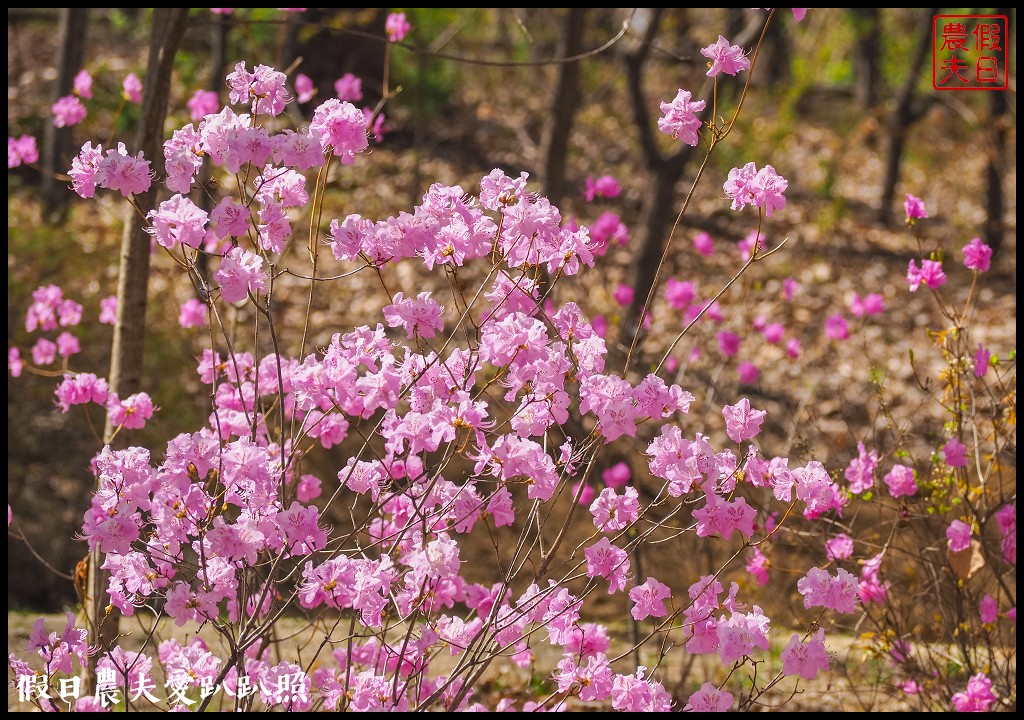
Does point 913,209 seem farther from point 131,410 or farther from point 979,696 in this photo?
point 131,410

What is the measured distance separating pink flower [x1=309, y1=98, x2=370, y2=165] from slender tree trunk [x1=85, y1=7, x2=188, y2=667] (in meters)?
1.18

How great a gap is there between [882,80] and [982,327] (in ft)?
23.3

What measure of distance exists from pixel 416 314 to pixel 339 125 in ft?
1.35

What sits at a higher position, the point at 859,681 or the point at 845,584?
the point at 845,584

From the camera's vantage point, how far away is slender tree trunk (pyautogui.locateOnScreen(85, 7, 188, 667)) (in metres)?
3.02

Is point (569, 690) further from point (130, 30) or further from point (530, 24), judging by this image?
point (130, 30)

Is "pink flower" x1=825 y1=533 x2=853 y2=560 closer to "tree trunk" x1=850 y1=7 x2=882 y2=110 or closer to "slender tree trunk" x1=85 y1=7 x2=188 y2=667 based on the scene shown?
"slender tree trunk" x1=85 y1=7 x2=188 y2=667

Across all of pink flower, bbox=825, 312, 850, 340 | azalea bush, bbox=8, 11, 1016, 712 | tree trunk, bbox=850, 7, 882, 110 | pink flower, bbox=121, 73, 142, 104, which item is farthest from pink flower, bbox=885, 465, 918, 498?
tree trunk, bbox=850, 7, 882, 110

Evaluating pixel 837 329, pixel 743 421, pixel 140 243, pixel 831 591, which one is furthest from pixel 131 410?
pixel 837 329

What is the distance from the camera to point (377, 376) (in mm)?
1948

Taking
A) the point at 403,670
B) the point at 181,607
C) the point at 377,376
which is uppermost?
the point at 377,376

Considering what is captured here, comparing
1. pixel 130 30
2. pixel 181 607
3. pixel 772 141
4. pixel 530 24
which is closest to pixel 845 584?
pixel 181 607

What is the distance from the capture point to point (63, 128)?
805 cm

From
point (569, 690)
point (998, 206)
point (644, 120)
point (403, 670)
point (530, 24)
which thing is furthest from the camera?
point (530, 24)
